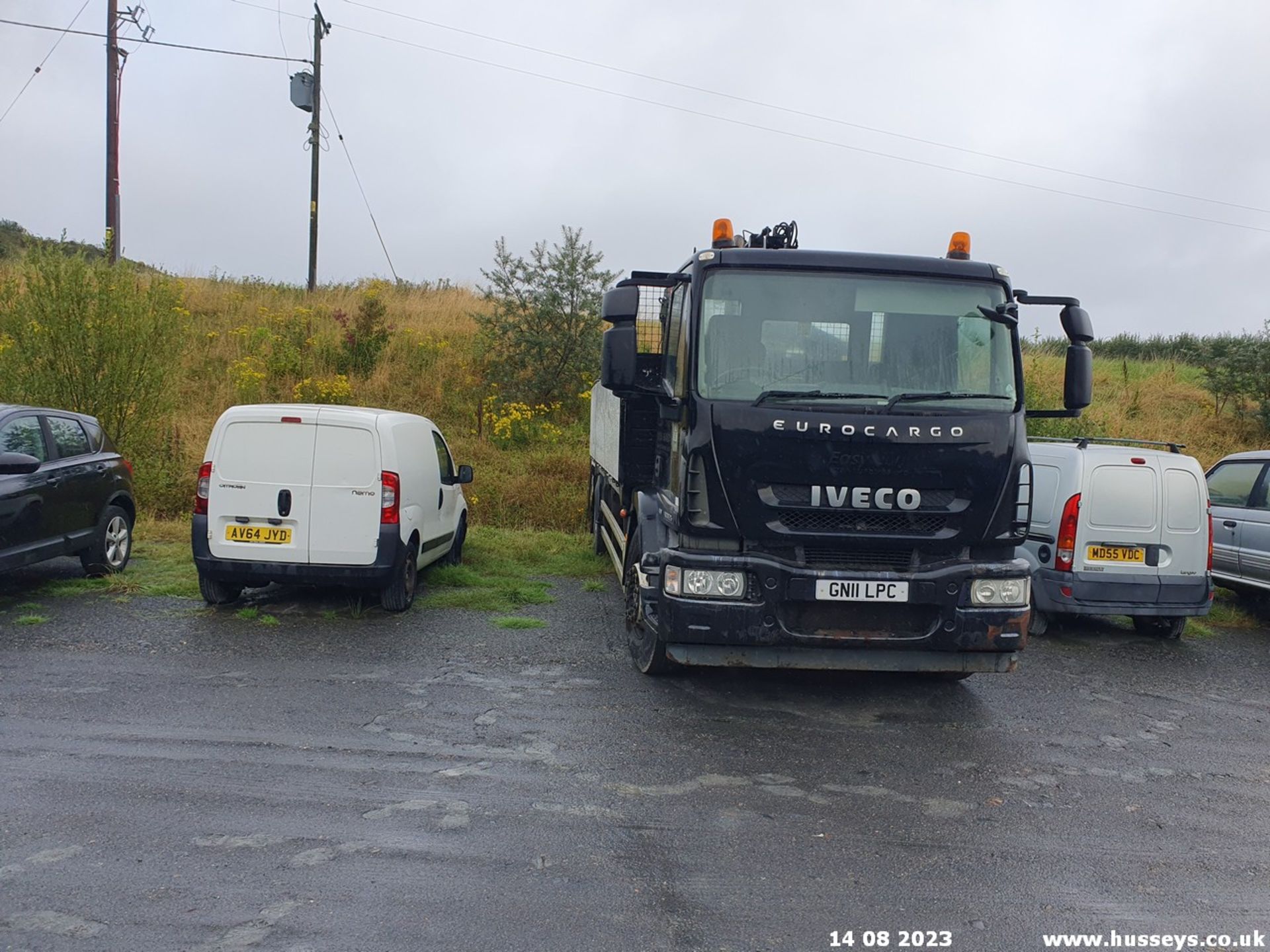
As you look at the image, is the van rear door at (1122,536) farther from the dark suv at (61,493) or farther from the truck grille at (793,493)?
the dark suv at (61,493)

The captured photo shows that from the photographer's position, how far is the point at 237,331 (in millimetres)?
21312

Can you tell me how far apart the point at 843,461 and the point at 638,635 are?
7.41ft

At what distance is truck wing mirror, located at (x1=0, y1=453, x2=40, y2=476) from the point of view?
817 cm

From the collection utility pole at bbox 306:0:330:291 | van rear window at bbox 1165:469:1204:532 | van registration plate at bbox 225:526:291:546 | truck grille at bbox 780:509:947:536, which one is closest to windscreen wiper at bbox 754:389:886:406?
truck grille at bbox 780:509:947:536

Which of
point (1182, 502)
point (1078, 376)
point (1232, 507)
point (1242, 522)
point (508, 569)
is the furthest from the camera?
point (508, 569)

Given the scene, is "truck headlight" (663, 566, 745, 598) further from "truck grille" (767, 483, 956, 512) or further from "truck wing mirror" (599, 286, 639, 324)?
"truck wing mirror" (599, 286, 639, 324)

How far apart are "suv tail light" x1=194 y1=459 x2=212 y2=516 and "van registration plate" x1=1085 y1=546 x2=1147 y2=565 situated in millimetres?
7751

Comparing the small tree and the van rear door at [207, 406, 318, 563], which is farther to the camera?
the small tree

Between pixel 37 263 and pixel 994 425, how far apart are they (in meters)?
12.2

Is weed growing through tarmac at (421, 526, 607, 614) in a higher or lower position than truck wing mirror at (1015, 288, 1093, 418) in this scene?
lower

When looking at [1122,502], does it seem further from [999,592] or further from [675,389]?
[675,389]

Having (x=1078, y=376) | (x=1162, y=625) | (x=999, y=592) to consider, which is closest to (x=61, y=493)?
(x=999, y=592)

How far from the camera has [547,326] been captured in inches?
773

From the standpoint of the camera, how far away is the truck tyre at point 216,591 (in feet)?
28.1
